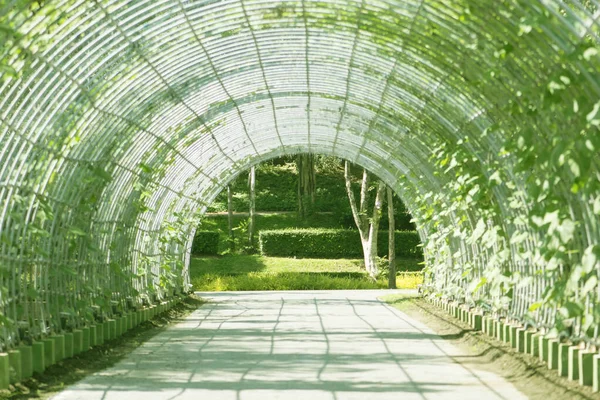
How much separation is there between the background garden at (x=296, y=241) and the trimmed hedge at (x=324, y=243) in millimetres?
35

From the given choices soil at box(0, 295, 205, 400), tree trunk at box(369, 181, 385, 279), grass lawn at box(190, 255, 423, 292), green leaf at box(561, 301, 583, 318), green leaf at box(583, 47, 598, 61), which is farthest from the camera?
tree trunk at box(369, 181, 385, 279)

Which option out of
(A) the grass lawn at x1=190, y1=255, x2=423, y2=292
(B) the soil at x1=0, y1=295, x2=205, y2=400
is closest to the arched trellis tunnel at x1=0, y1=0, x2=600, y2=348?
(B) the soil at x1=0, y1=295, x2=205, y2=400

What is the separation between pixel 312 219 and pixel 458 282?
26.4 meters

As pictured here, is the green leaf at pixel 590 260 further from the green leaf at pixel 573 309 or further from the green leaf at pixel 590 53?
the green leaf at pixel 590 53

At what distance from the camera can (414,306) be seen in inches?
744

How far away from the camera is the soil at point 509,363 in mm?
7566

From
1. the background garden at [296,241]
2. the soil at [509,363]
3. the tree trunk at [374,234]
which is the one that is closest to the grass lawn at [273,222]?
the background garden at [296,241]

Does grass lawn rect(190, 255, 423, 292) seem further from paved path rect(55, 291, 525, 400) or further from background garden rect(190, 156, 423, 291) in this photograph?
paved path rect(55, 291, 525, 400)

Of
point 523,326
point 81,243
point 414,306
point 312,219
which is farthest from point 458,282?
point 312,219

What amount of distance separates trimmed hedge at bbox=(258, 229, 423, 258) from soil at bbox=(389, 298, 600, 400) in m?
20.8

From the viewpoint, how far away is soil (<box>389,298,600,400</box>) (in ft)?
24.8

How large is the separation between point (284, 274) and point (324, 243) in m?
6.08

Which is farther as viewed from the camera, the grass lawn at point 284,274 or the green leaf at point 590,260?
the grass lawn at point 284,274

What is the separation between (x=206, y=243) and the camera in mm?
37344
